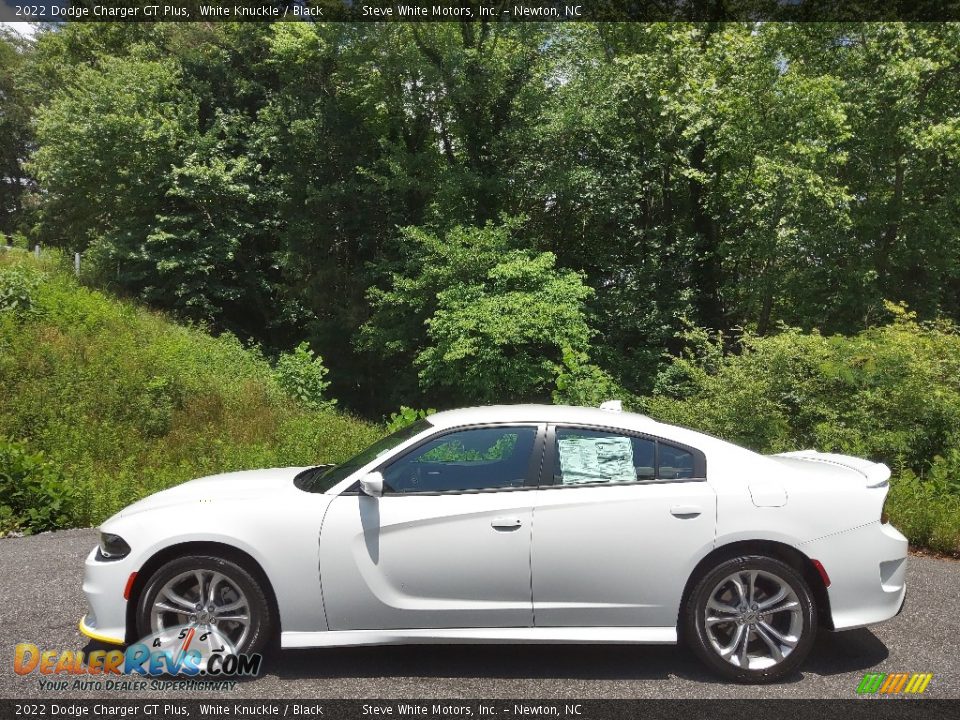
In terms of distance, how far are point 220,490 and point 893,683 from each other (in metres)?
4.09

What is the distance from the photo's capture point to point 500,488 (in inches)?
186

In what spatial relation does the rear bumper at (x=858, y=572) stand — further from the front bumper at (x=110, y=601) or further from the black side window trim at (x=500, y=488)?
the front bumper at (x=110, y=601)

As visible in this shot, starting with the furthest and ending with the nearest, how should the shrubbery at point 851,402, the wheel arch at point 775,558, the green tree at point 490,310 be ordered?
the green tree at point 490,310 → the shrubbery at point 851,402 → the wheel arch at point 775,558

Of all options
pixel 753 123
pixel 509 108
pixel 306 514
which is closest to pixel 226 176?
pixel 509 108

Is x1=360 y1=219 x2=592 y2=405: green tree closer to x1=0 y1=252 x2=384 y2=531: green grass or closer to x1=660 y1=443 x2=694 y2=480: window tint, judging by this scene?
x1=0 y1=252 x2=384 y2=531: green grass

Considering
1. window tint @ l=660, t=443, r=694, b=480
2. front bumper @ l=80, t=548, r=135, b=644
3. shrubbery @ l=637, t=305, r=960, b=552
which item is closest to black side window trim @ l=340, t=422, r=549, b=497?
window tint @ l=660, t=443, r=694, b=480

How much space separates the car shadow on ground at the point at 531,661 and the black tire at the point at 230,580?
262 millimetres

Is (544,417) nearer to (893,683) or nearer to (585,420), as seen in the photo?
(585,420)

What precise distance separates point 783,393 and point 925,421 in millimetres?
1760

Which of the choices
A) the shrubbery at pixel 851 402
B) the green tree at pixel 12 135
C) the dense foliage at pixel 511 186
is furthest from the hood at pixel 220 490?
the green tree at pixel 12 135

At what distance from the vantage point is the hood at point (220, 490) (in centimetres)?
479

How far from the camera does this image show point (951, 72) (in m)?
21.2

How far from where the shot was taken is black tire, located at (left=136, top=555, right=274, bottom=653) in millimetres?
4488

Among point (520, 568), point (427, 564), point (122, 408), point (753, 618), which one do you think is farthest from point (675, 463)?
point (122, 408)
